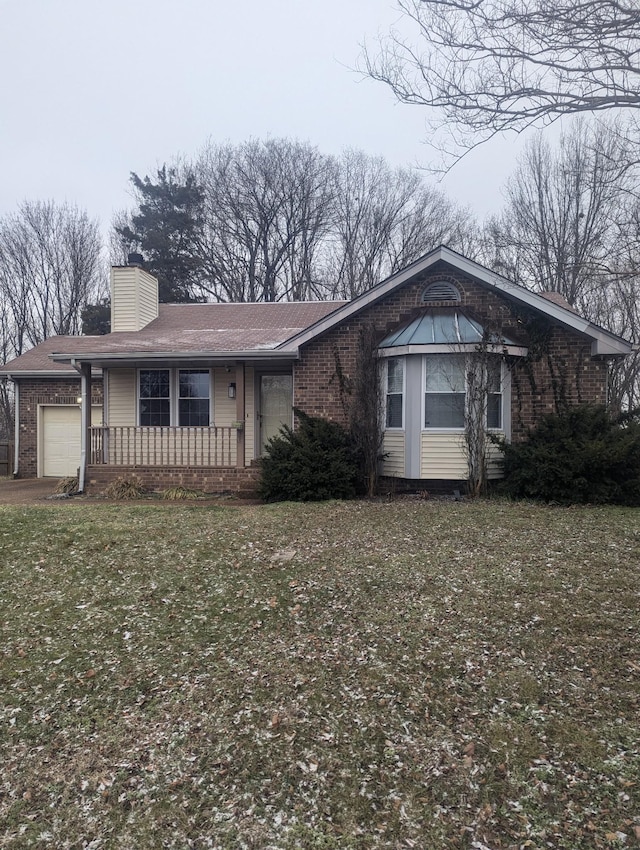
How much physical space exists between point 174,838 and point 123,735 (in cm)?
90

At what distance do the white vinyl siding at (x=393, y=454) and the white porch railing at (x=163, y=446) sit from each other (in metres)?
3.36

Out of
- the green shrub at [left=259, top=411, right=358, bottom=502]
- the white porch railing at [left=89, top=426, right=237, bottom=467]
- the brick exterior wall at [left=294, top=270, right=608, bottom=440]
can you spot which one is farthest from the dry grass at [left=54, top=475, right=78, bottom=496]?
the brick exterior wall at [left=294, top=270, right=608, bottom=440]

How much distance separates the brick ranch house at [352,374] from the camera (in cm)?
1084

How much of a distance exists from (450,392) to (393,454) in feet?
5.34

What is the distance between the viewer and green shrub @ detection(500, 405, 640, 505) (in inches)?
371

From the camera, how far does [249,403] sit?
→ 1305 cm

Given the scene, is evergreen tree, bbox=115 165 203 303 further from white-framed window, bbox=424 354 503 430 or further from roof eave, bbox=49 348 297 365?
white-framed window, bbox=424 354 503 430

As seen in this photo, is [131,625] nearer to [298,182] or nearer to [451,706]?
[451,706]

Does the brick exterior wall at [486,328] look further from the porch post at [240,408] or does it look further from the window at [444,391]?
the window at [444,391]

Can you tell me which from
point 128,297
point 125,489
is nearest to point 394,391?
point 125,489

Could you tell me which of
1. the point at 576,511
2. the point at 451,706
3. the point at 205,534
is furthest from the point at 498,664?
the point at 576,511

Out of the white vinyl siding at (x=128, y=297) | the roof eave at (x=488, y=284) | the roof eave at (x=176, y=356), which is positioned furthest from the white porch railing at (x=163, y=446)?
the white vinyl siding at (x=128, y=297)

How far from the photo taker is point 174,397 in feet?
43.9

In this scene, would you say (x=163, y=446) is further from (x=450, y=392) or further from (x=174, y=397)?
(x=450, y=392)
